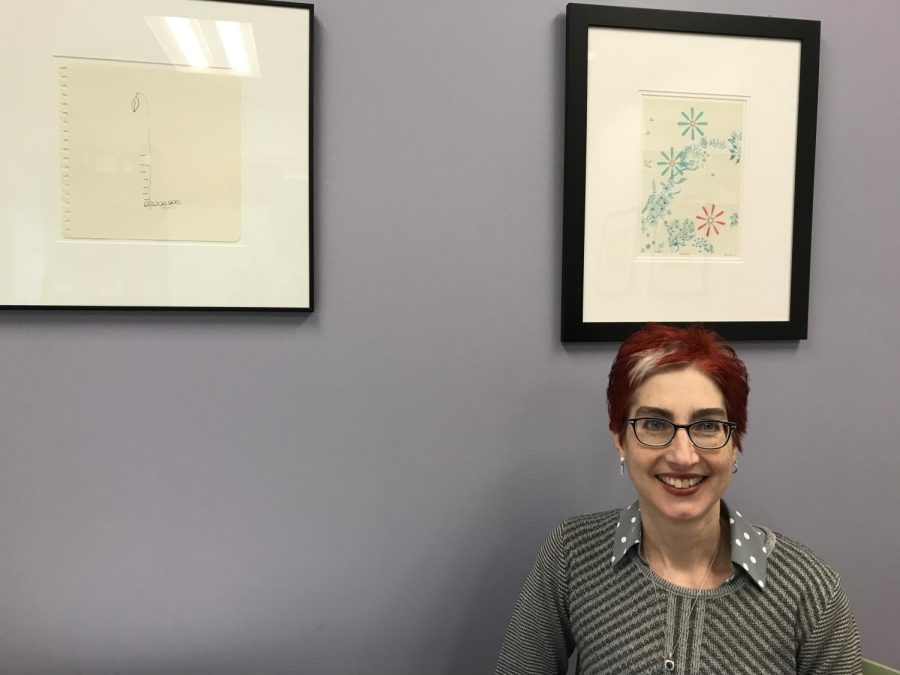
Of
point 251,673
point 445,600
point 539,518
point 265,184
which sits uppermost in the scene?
point 265,184

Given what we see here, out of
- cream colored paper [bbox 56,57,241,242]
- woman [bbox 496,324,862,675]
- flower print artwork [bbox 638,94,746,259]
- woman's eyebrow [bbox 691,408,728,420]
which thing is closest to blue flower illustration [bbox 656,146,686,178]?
flower print artwork [bbox 638,94,746,259]

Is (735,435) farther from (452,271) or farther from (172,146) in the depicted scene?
(172,146)

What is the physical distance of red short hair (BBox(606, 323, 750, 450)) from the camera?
2.92 ft

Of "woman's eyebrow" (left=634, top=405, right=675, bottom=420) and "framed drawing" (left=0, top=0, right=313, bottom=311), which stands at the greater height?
"framed drawing" (left=0, top=0, right=313, bottom=311)

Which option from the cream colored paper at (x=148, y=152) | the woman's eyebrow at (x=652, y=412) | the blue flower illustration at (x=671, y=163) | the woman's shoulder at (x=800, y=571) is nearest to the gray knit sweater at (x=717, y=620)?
the woman's shoulder at (x=800, y=571)

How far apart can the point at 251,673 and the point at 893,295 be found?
1427 mm

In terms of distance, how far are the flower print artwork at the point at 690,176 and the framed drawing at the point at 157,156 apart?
623 millimetres

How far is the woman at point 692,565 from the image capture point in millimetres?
867

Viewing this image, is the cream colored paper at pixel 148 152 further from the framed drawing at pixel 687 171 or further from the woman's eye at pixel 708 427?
the woman's eye at pixel 708 427

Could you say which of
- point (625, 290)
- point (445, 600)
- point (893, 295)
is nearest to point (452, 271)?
point (625, 290)

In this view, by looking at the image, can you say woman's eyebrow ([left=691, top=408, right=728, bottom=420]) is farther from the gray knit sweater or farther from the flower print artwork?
the flower print artwork

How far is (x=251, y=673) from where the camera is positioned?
43.2 inches

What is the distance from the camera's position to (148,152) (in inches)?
40.8

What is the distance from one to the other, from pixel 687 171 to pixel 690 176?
0.01 meters
